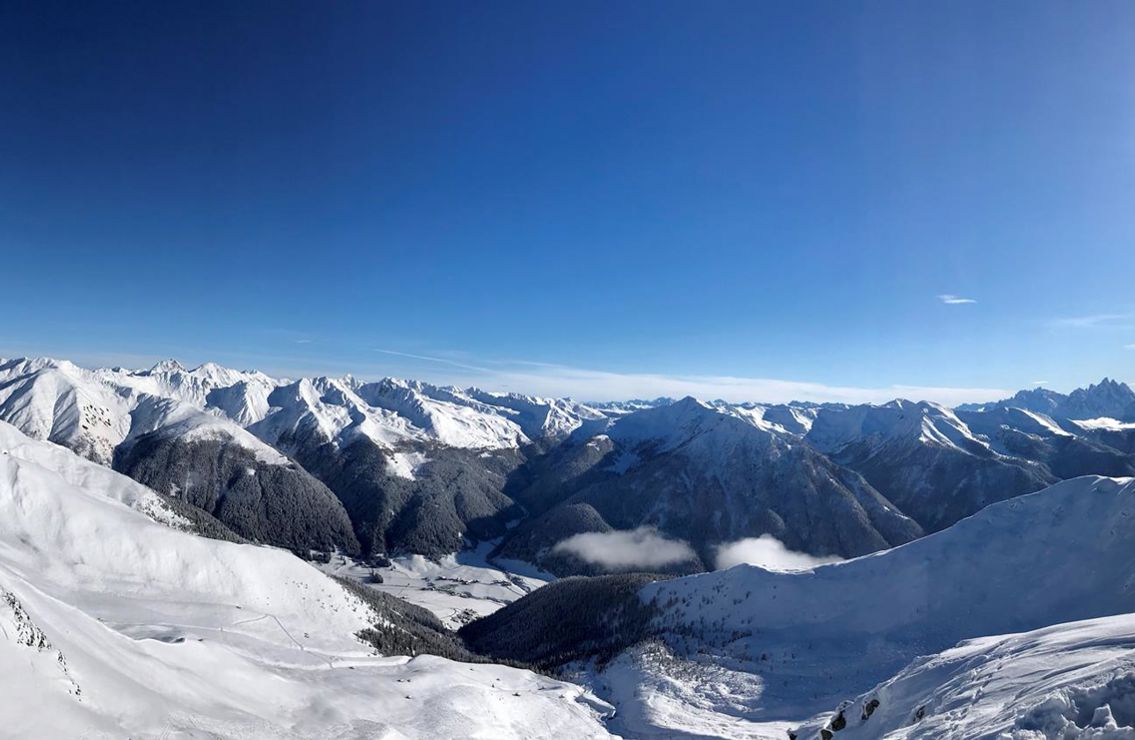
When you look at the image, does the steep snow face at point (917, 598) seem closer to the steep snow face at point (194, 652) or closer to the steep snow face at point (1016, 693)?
the steep snow face at point (194, 652)

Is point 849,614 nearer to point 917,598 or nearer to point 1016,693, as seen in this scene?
point 917,598

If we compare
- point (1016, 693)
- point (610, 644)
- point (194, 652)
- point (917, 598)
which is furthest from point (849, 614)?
point (194, 652)

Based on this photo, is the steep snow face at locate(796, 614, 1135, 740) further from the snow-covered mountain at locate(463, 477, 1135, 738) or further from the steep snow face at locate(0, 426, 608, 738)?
the steep snow face at locate(0, 426, 608, 738)

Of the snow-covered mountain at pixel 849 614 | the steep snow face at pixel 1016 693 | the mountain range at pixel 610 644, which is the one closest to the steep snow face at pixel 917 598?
the snow-covered mountain at pixel 849 614

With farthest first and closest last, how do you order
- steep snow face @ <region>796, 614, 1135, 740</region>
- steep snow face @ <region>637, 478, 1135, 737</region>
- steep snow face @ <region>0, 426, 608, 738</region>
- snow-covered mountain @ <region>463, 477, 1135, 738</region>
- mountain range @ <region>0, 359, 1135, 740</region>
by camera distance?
steep snow face @ <region>637, 478, 1135, 737</region> → snow-covered mountain @ <region>463, 477, 1135, 738</region> → steep snow face @ <region>0, 426, 608, 738</region> → mountain range @ <region>0, 359, 1135, 740</region> → steep snow face @ <region>796, 614, 1135, 740</region>

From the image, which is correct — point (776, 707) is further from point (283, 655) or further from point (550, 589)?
point (550, 589)

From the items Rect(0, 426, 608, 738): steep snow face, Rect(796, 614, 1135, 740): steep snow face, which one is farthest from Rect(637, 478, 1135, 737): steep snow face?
Rect(796, 614, 1135, 740): steep snow face
